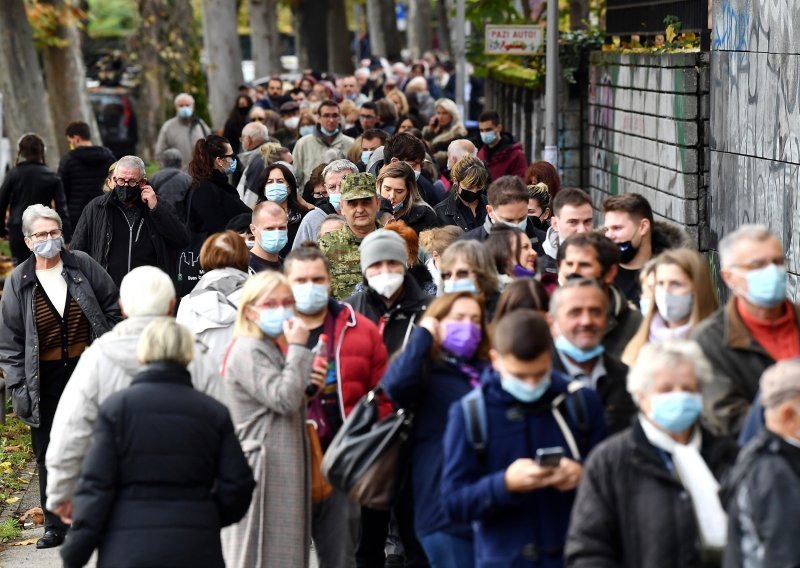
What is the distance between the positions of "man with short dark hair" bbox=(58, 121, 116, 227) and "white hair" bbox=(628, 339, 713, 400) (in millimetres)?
Result: 11130

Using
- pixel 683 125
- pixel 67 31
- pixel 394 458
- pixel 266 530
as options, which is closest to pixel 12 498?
pixel 266 530

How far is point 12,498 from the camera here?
10.7 metres

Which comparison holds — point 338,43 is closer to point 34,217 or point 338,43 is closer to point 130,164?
point 130,164

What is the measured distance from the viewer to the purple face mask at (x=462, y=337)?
6242 mm

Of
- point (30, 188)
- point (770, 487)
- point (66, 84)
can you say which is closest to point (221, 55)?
point (66, 84)

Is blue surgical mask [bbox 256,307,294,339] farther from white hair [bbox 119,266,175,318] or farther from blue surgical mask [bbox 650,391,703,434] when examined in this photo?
blue surgical mask [bbox 650,391,703,434]

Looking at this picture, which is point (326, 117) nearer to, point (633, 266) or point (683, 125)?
point (683, 125)

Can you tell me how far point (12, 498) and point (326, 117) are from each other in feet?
23.5

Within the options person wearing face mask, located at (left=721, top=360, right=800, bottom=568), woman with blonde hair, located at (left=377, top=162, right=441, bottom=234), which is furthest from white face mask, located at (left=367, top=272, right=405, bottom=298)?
woman with blonde hair, located at (left=377, top=162, right=441, bottom=234)

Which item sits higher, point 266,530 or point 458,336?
point 458,336

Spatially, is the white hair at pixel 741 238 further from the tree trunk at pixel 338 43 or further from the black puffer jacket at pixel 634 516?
the tree trunk at pixel 338 43

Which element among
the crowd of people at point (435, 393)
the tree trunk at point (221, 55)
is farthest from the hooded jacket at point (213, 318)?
the tree trunk at point (221, 55)

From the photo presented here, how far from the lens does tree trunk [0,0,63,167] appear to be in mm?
24188

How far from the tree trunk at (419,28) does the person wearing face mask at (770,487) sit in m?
56.6
